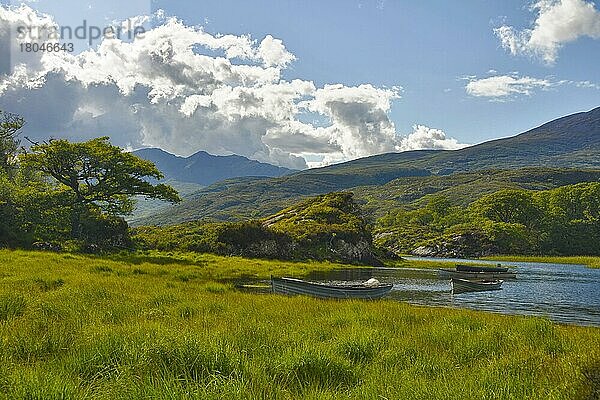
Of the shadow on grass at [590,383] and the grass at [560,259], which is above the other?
the shadow on grass at [590,383]

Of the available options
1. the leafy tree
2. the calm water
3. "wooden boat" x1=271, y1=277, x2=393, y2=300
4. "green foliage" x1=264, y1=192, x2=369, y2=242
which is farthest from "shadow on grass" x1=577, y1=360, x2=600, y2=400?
the leafy tree

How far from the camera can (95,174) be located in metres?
58.9

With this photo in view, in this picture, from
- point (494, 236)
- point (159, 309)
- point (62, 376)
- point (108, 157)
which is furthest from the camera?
point (494, 236)

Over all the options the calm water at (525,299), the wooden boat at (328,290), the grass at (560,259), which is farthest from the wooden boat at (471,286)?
the grass at (560,259)

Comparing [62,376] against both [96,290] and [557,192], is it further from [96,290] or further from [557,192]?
[557,192]

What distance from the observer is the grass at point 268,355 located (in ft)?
23.9

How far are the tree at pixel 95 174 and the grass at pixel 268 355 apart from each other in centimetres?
4414


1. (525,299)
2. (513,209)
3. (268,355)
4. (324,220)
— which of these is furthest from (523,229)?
(268,355)

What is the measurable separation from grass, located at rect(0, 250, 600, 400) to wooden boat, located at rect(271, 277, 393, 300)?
12.7 meters

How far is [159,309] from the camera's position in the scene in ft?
53.1

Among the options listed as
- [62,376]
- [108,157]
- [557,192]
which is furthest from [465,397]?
[557,192]

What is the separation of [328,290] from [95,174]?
138 ft

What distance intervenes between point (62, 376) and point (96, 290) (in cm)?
1272

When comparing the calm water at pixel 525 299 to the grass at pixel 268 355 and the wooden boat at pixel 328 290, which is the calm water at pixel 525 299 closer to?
the wooden boat at pixel 328 290
